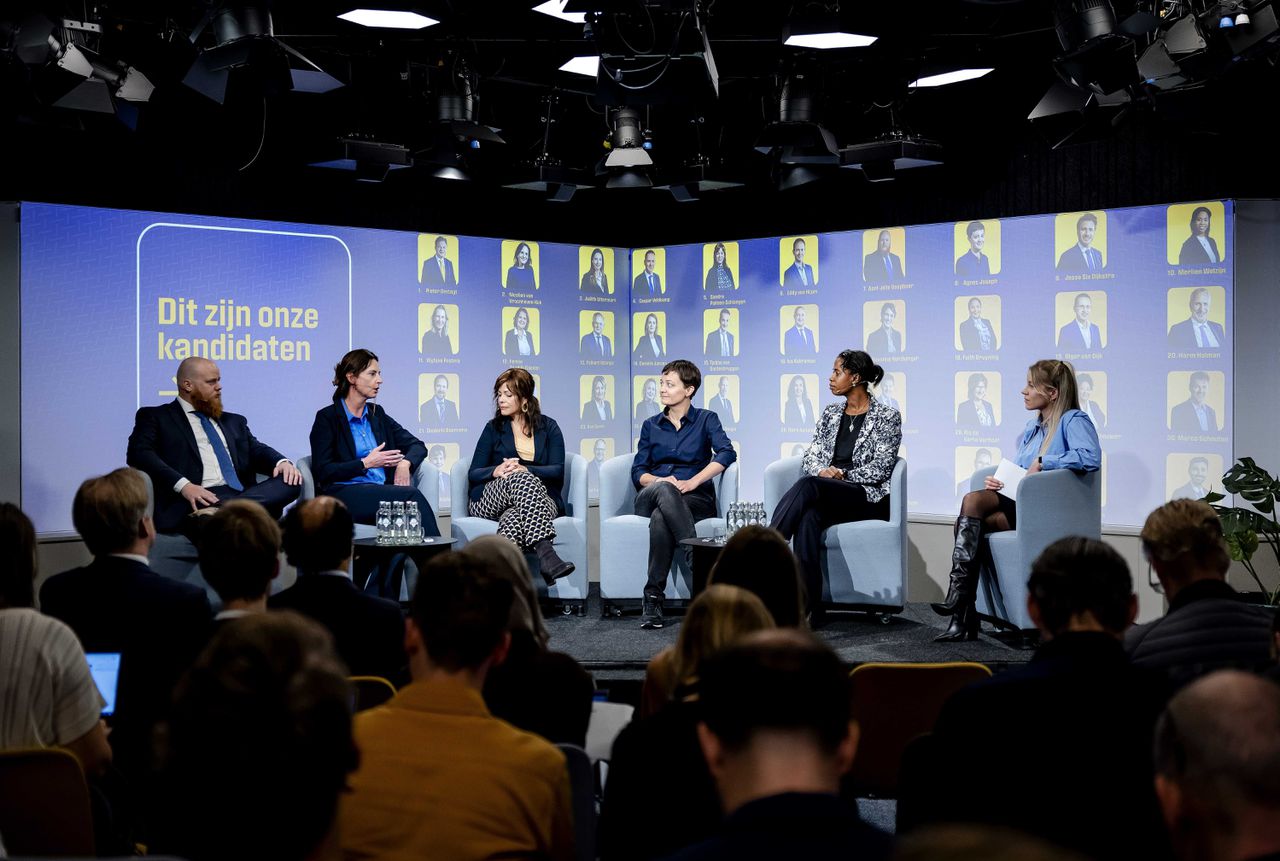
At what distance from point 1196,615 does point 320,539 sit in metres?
2.26

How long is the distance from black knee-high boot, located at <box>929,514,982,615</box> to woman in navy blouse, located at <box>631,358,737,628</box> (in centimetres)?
142

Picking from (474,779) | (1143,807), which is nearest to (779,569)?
(1143,807)

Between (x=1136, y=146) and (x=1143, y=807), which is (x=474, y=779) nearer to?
(x=1143, y=807)

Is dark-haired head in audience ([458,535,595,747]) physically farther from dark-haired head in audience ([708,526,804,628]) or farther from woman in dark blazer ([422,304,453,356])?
woman in dark blazer ([422,304,453,356])

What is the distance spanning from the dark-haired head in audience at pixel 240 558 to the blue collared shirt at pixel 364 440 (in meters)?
3.75

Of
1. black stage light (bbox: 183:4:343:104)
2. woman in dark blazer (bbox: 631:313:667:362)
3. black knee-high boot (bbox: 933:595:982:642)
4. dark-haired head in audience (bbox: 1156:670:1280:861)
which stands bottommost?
black knee-high boot (bbox: 933:595:982:642)

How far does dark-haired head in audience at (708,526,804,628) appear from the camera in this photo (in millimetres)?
2941

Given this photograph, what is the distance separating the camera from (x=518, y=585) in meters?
2.96

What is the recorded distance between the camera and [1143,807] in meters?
2.11

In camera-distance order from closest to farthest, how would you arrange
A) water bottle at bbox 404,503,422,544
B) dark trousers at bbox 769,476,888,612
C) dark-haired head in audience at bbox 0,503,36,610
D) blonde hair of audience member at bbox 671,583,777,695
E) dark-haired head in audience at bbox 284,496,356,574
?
blonde hair of audience member at bbox 671,583,777,695
dark-haired head in audience at bbox 0,503,36,610
dark-haired head in audience at bbox 284,496,356,574
water bottle at bbox 404,503,422,544
dark trousers at bbox 769,476,888,612

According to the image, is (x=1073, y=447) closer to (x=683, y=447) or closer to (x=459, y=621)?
(x=683, y=447)

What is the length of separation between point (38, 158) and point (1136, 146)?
634 cm

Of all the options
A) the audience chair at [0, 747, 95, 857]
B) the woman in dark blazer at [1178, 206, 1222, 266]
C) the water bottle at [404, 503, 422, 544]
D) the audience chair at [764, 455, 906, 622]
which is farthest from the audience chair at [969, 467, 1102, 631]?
the audience chair at [0, 747, 95, 857]

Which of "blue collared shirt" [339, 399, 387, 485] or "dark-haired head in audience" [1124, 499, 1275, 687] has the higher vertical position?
"blue collared shirt" [339, 399, 387, 485]
